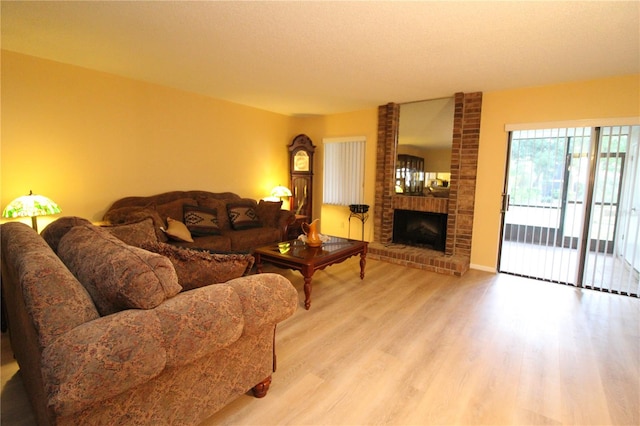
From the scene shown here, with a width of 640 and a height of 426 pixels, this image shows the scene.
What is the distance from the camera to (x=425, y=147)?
182 inches

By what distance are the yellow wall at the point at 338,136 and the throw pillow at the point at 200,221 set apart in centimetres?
245

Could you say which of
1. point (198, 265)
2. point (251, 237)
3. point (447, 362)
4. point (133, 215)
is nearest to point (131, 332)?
point (198, 265)

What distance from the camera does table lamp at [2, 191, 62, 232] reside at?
2.73m

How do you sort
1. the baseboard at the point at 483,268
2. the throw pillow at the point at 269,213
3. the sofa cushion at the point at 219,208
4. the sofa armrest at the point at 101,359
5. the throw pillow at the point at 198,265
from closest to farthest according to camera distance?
the sofa armrest at the point at 101,359 → the throw pillow at the point at 198,265 → the baseboard at the point at 483,268 → the sofa cushion at the point at 219,208 → the throw pillow at the point at 269,213

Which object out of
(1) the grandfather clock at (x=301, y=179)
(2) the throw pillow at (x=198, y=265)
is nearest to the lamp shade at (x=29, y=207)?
(2) the throw pillow at (x=198, y=265)

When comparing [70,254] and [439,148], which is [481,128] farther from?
[70,254]

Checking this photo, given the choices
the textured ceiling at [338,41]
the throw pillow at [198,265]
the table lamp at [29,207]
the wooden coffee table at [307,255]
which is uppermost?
the textured ceiling at [338,41]

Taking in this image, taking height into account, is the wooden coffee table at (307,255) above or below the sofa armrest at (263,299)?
below

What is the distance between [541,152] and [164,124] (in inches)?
195

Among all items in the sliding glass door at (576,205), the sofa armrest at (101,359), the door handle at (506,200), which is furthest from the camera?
the door handle at (506,200)

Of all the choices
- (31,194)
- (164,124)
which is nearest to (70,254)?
(31,194)

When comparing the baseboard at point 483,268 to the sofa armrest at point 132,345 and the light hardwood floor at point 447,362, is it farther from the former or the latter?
the sofa armrest at point 132,345

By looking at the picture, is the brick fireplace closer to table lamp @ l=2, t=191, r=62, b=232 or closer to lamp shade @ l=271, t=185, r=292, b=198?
lamp shade @ l=271, t=185, r=292, b=198

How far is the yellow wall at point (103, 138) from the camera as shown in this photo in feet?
9.86
